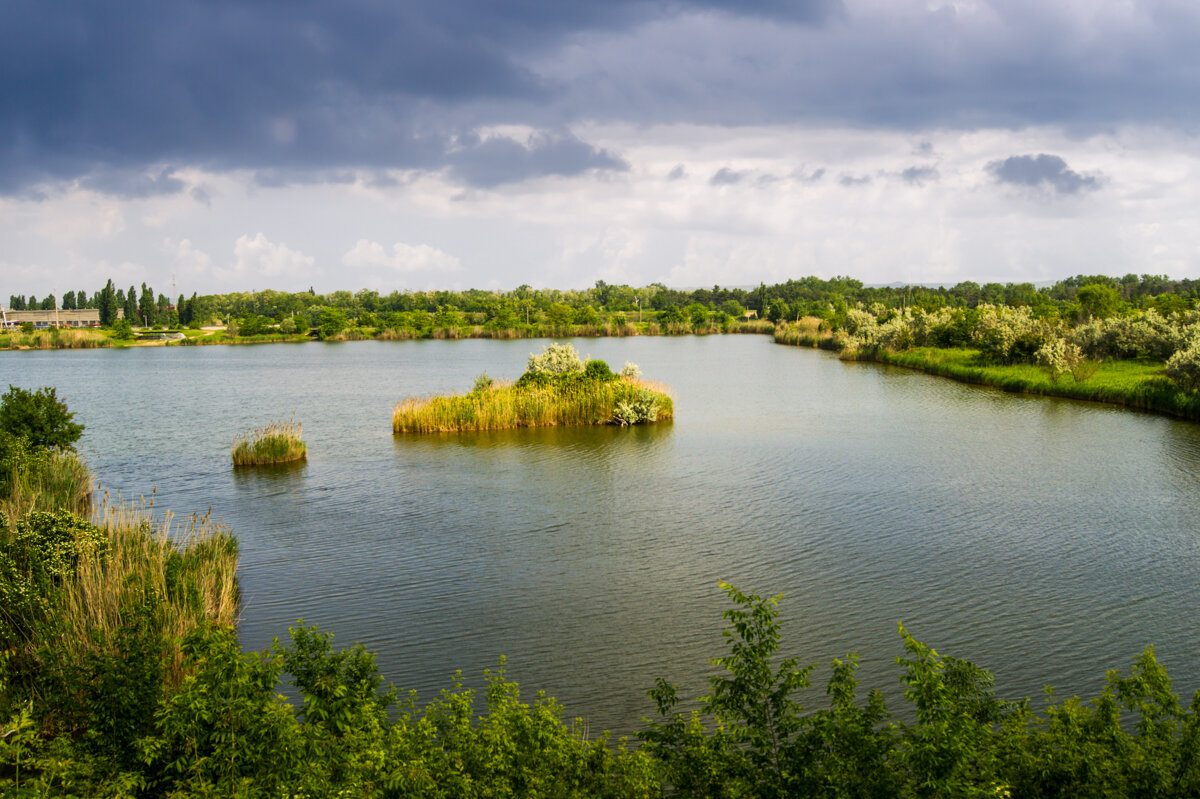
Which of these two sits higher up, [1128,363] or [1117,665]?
[1128,363]

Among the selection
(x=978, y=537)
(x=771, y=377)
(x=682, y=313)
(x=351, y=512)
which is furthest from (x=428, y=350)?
(x=978, y=537)

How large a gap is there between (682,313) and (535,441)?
345ft

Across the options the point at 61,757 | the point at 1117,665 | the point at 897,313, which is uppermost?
the point at 897,313

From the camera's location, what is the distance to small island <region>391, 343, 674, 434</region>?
2770cm

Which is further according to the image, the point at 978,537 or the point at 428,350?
the point at 428,350

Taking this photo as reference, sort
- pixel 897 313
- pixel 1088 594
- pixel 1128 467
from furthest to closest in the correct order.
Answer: pixel 897 313 < pixel 1128 467 < pixel 1088 594

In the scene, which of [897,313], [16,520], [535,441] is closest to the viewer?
[16,520]

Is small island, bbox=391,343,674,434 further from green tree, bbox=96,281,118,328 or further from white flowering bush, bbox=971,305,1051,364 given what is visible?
green tree, bbox=96,281,118,328

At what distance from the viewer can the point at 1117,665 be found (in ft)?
32.1

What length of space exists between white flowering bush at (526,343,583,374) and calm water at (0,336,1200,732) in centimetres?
405

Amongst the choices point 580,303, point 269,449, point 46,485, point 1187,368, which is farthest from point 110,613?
point 580,303

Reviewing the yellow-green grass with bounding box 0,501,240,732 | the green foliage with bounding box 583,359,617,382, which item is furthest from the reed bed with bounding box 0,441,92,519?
the green foliage with bounding box 583,359,617,382

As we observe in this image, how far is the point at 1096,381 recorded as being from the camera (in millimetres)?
35156

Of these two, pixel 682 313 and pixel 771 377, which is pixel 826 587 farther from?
pixel 682 313
